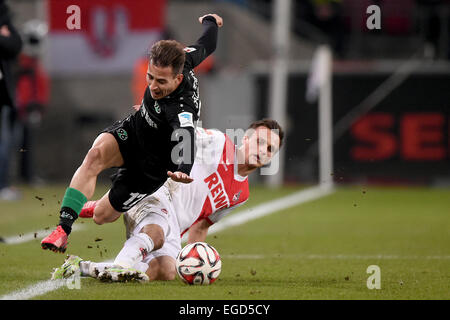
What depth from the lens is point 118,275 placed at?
5137 mm

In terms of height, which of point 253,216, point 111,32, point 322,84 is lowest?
point 253,216

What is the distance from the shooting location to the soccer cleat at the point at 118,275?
5129 mm

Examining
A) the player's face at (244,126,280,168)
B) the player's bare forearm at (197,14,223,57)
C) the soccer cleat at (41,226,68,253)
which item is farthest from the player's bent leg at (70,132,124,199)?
the player's bare forearm at (197,14,223,57)

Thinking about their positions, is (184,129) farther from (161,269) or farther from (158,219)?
(161,269)

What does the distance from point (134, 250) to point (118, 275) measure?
0.25 metres

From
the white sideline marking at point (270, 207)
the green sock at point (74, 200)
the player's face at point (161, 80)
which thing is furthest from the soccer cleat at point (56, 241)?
the white sideline marking at point (270, 207)

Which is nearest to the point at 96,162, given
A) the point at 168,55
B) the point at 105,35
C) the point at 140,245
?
the point at 140,245

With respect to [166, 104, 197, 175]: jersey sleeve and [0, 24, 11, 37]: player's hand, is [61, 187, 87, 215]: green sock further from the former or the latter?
[0, 24, 11, 37]: player's hand

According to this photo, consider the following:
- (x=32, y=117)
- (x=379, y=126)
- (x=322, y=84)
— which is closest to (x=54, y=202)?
(x=32, y=117)

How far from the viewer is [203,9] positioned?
17.7 metres

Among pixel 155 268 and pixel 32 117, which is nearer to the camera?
pixel 155 268

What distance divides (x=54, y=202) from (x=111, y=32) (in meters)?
6.03

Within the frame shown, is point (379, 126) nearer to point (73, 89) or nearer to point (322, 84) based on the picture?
point (322, 84)

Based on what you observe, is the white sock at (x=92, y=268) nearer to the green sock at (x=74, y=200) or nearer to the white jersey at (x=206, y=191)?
the green sock at (x=74, y=200)
